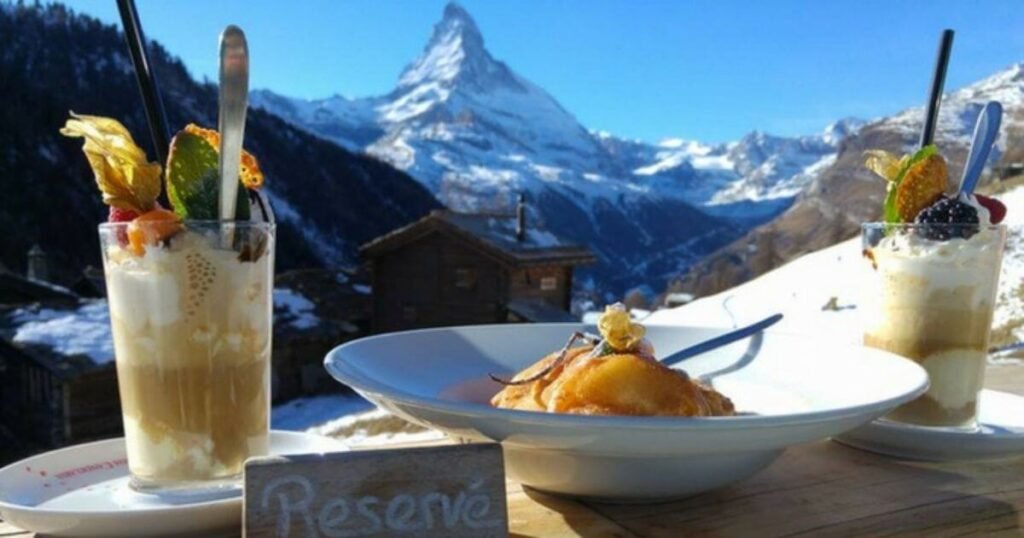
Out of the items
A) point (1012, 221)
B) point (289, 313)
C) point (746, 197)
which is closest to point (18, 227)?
point (289, 313)

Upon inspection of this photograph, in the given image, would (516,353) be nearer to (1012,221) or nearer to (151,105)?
(151,105)

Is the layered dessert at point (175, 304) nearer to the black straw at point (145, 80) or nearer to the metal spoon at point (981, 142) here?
the black straw at point (145, 80)

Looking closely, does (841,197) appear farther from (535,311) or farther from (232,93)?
(232,93)

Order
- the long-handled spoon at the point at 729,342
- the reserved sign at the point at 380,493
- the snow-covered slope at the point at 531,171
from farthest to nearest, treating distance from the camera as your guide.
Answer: the snow-covered slope at the point at 531,171 < the long-handled spoon at the point at 729,342 < the reserved sign at the point at 380,493

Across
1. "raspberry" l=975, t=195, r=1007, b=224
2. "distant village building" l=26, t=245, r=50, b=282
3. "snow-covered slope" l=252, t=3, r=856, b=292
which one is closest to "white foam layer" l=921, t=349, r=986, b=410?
"raspberry" l=975, t=195, r=1007, b=224

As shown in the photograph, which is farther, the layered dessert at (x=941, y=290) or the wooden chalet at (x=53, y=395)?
the wooden chalet at (x=53, y=395)

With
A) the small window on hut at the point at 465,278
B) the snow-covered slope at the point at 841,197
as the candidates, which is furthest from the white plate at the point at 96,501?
the snow-covered slope at the point at 841,197
